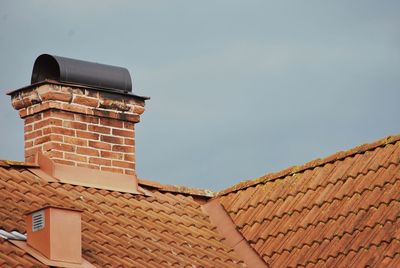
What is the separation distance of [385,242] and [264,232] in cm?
195

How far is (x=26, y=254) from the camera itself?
38.0 feet

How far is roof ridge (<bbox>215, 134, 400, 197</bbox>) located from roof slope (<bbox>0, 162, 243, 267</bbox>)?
602mm

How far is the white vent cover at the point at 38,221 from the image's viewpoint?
11.7 meters

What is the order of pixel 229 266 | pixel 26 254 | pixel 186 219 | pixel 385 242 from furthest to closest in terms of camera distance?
1. pixel 186 219
2. pixel 229 266
3. pixel 385 242
4. pixel 26 254

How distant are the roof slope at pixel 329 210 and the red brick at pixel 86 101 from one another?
1.92 meters

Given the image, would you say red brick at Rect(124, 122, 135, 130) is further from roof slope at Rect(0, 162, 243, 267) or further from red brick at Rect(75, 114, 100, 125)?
roof slope at Rect(0, 162, 243, 267)

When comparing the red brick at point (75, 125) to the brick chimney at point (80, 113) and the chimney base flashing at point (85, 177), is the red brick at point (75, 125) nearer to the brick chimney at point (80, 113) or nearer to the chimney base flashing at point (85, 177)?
the brick chimney at point (80, 113)

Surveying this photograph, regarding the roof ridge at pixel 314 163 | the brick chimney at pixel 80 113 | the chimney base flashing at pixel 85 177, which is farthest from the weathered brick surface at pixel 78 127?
the roof ridge at pixel 314 163

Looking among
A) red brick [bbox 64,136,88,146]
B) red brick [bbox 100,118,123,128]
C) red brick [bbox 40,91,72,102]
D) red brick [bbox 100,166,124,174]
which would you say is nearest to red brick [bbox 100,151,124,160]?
red brick [bbox 100,166,124,174]

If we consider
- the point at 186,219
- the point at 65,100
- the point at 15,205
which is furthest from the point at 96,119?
the point at 15,205

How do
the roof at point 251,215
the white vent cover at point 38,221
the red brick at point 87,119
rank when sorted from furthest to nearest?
the red brick at point 87,119 → the roof at point 251,215 → the white vent cover at point 38,221

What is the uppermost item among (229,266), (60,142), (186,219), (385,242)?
(60,142)

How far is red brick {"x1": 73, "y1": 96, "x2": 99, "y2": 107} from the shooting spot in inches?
603

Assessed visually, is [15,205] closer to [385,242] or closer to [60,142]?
[60,142]
